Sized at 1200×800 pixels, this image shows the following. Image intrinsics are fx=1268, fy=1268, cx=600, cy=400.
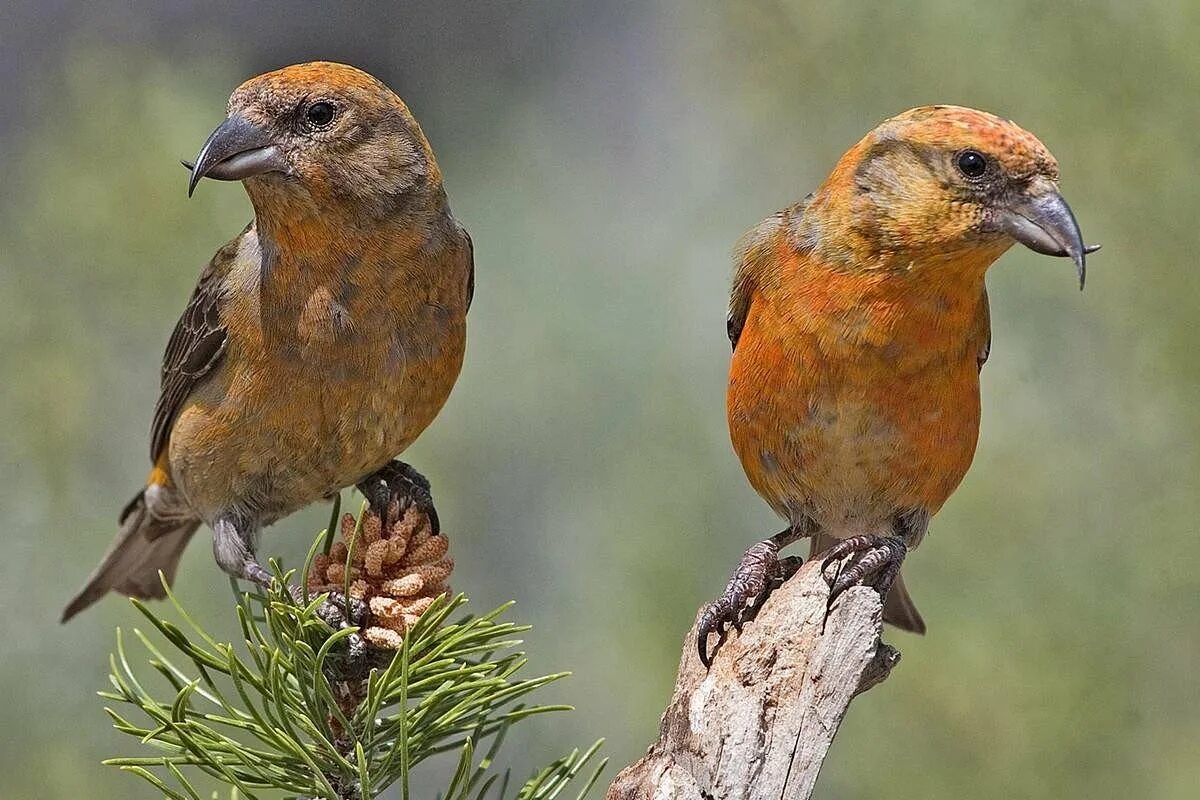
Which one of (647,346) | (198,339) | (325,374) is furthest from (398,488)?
(647,346)

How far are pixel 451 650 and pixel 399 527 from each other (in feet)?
0.52

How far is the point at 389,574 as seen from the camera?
1.52 meters

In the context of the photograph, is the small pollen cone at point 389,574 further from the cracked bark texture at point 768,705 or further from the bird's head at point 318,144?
the bird's head at point 318,144

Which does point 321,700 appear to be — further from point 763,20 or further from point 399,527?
point 763,20

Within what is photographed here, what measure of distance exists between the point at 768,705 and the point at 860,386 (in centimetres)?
57

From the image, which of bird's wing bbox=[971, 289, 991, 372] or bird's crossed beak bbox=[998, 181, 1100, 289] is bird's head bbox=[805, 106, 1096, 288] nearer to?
bird's crossed beak bbox=[998, 181, 1100, 289]

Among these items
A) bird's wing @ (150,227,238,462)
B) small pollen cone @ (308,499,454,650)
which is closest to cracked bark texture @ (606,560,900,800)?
small pollen cone @ (308,499,454,650)

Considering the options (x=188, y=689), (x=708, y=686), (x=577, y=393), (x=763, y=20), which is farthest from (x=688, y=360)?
(x=188, y=689)

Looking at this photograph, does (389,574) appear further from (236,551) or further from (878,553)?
(878,553)

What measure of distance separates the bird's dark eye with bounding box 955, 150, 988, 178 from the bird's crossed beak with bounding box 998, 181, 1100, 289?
0.20 ft

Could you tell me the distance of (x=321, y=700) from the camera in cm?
145

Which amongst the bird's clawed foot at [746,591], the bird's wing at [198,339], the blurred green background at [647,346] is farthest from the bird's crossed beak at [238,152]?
the blurred green background at [647,346]

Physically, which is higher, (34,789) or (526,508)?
(526,508)

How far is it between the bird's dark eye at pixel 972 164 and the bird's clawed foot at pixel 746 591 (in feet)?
1.99
